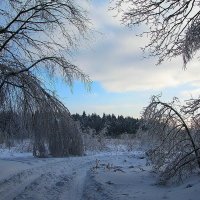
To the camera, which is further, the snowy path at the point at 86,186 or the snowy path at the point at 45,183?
the snowy path at the point at 45,183

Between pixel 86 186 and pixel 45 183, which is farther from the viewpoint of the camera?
pixel 45 183

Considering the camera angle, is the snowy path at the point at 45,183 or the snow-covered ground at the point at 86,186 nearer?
the snow-covered ground at the point at 86,186

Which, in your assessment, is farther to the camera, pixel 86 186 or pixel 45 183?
pixel 45 183

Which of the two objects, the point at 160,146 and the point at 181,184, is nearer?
the point at 181,184

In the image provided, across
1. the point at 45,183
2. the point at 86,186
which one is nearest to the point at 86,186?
the point at 86,186

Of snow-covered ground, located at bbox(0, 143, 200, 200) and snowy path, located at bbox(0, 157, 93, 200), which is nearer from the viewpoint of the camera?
snow-covered ground, located at bbox(0, 143, 200, 200)

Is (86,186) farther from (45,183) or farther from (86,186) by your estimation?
(45,183)

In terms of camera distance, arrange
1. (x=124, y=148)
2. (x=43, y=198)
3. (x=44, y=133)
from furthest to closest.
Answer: (x=124, y=148) < (x=44, y=133) < (x=43, y=198)

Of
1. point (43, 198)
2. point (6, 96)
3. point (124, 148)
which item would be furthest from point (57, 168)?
point (124, 148)

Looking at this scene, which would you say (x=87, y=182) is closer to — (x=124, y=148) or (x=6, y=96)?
(x=6, y=96)

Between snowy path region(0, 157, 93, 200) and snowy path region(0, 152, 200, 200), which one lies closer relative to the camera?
snowy path region(0, 152, 200, 200)

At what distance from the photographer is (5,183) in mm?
15039

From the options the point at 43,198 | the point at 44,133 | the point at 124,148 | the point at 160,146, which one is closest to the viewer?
the point at 43,198

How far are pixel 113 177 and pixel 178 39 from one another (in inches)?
211
